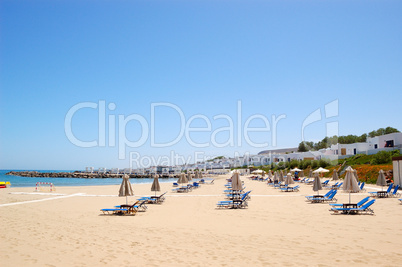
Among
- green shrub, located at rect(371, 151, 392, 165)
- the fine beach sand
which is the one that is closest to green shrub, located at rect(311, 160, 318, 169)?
green shrub, located at rect(371, 151, 392, 165)

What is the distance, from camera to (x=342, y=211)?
1199cm

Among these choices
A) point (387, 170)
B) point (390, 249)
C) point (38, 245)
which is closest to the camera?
point (390, 249)

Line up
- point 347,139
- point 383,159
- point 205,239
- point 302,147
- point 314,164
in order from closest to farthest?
point 205,239 → point 383,159 → point 314,164 → point 347,139 → point 302,147

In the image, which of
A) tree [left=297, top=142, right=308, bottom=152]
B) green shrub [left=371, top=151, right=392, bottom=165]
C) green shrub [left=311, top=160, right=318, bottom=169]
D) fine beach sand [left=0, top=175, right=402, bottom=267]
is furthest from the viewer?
tree [left=297, top=142, right=308, bottom=152]

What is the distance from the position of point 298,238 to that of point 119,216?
7.04m

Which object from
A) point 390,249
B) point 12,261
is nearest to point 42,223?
point 12,261

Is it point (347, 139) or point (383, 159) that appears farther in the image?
point (347, 139)

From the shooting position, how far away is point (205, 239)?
7.92 m

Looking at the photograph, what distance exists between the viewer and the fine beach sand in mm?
6172

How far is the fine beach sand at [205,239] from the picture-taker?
6.17 meters

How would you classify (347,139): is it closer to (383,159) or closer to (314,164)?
(314,164)

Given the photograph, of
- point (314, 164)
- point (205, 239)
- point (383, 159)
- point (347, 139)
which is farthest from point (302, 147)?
point (205, 239)

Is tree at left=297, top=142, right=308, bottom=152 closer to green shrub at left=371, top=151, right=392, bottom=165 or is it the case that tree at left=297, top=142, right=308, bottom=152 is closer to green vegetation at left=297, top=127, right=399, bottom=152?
green vegetation at left=297, top=127, right=399, bottom=152

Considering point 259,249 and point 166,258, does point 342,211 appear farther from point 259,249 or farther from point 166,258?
point 166,258
